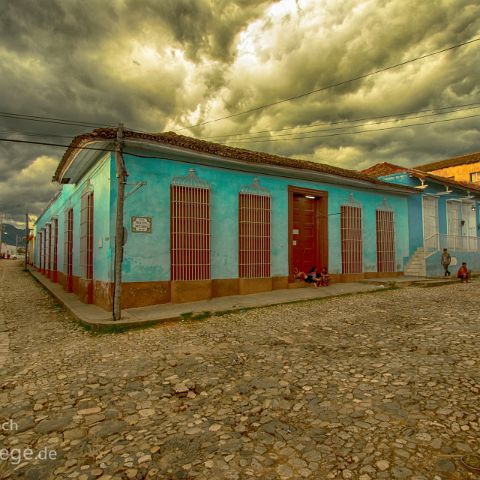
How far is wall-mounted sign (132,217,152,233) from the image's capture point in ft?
25.0

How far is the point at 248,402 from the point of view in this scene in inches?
121

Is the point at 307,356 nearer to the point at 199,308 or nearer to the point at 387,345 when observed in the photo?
the point at 387,345

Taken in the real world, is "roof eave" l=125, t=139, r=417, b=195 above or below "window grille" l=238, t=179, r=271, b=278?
above

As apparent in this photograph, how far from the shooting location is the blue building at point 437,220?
1362 cm

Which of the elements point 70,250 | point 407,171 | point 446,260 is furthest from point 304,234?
point 70,250

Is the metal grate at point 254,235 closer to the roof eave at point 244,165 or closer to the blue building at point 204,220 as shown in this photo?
the blue building at point 204,220

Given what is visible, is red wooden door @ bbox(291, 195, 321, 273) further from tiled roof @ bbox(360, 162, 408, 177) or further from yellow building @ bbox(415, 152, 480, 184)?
yellow building @ bbox(415, 152, 480, 184)

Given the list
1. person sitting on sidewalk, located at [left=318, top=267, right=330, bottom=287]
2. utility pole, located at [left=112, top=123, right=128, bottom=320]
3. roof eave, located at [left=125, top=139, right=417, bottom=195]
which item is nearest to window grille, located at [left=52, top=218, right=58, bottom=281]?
roof eave, located at [left=125, top=139, right=417, bottom=195]

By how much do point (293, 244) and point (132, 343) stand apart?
6.42 meters

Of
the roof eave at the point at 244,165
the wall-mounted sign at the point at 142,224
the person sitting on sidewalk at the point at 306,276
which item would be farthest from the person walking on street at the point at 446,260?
the wall-mounted sign at the point at 142,224

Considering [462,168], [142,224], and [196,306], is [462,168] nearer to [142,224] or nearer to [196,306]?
[196,306]

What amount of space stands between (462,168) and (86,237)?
29.9 m

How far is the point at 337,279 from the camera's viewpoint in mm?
11250

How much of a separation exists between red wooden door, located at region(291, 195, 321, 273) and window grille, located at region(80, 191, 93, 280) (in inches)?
228
